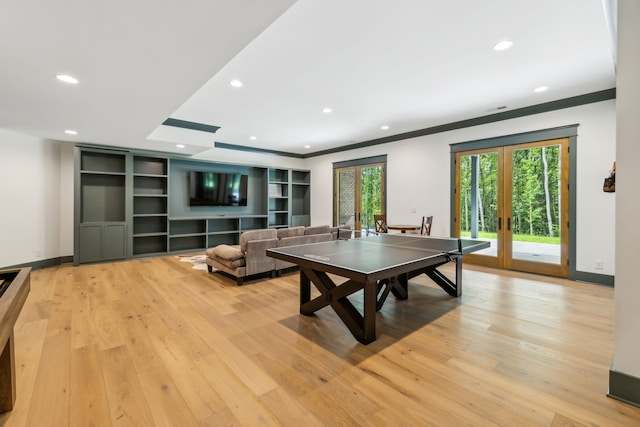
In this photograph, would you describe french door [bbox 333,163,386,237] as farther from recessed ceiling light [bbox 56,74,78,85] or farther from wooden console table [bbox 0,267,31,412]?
wooden console table [bbox 0,267,31,412]

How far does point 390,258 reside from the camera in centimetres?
280

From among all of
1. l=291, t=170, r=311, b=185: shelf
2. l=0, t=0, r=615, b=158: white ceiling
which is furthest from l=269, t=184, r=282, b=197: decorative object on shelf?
l=0, t=0, r=615, b=158: white ceiling

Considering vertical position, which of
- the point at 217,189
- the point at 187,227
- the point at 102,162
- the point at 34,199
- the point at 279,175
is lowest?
the point at 187,227

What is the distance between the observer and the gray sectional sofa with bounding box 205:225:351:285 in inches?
173

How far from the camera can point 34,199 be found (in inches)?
213

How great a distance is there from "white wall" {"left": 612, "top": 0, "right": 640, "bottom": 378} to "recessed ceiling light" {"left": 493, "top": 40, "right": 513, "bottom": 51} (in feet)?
Answer: 3.85

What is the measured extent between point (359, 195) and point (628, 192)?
20.3 ft

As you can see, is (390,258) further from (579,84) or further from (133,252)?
(133,252)

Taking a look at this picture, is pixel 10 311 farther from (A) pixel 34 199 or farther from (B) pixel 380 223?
(B) pixel 380 223

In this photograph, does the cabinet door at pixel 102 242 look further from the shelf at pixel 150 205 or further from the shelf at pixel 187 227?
the shelf at pixel 187 227

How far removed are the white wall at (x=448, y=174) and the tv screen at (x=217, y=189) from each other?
238 centimetres

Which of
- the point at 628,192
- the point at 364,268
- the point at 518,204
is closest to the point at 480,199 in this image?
the point at 518,204

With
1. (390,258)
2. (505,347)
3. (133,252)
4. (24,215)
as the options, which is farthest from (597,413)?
(24,215)

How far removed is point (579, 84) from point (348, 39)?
3540mm
